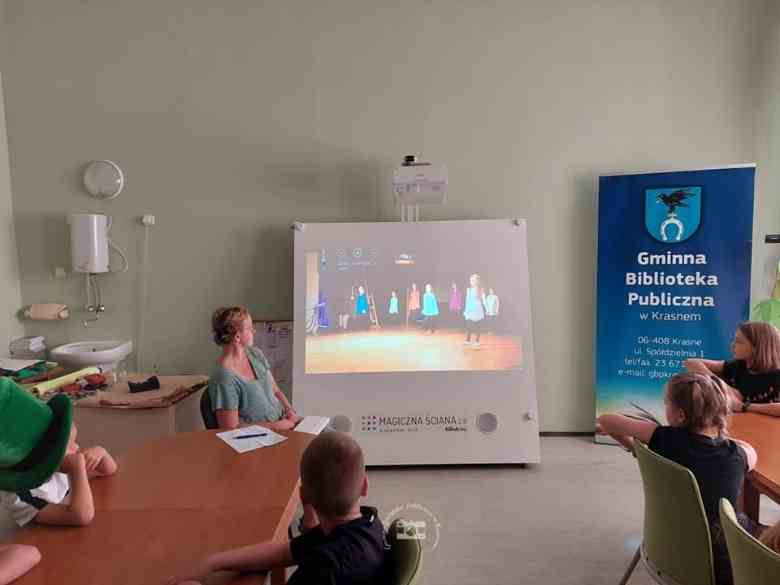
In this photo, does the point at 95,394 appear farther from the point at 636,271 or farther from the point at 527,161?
the point at 636,271

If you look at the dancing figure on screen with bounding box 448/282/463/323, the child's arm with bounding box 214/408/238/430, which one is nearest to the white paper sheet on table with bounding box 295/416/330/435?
the child's arm with bounding box 214/408/238/430

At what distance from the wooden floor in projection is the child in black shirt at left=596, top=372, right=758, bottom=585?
169cm

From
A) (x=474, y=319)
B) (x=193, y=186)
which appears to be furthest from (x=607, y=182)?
(x=193, y=186)

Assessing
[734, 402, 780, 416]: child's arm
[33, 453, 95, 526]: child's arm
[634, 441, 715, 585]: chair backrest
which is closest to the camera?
[33, 453, 95, 526]: child's arm

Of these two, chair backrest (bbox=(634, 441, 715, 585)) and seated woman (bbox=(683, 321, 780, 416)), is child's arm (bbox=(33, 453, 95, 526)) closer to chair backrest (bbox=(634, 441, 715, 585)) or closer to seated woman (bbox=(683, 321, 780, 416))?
chair backrest (bbox=(634, 441, 715, 585))

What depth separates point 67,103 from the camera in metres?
3.66

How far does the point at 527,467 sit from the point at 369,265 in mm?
1677

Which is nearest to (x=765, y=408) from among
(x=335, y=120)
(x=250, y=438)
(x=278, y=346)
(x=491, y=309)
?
(x=491, y=309)

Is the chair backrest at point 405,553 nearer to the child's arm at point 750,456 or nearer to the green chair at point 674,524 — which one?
the green chair at point 674,524

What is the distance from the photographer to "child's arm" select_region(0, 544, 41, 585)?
1.12 metres

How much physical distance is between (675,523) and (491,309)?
2012 mm

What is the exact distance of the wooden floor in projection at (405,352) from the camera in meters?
3.39
